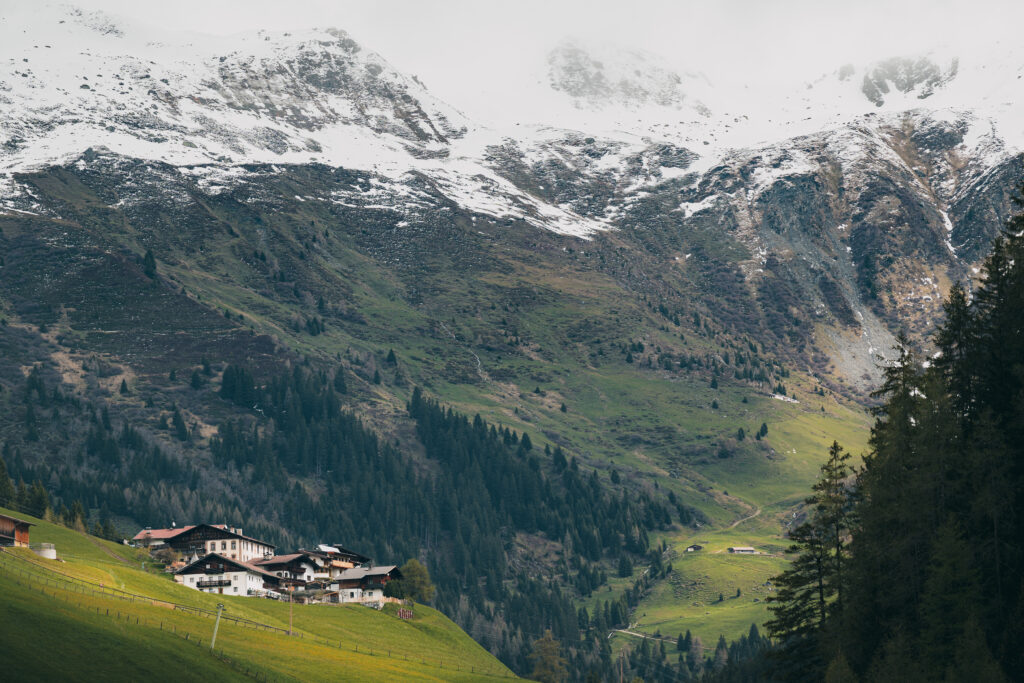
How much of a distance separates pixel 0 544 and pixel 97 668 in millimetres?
48464

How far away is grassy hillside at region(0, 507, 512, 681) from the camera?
87.9 meters

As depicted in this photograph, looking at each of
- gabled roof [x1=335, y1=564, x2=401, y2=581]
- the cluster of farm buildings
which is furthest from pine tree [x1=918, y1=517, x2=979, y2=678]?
gabled roof [x1=335, y1=564, x2=401, y2=581]

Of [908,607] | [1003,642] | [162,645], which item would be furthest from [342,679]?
[1003,642]

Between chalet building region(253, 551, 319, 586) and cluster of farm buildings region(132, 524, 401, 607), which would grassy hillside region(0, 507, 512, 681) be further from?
chalet building region(253, 551, 319, 586)

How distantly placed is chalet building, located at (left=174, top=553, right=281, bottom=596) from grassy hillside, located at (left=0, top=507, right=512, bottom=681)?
7094 millimetres

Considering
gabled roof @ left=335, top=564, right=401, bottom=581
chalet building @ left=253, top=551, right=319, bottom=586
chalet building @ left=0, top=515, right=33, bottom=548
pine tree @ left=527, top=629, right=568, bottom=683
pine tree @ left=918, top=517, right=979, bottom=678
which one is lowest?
pine tree @ left=527, top=629, right=568, bottom=683

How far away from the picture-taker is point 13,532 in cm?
13600

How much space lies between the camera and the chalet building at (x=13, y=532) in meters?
132

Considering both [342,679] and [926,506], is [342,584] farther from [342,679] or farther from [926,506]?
[926,506]

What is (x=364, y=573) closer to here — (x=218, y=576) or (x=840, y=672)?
(x=218, y=576)

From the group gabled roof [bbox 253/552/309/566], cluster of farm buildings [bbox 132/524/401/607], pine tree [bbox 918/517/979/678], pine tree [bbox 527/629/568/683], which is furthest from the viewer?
gabled roof [bbox 253/552/309/566]

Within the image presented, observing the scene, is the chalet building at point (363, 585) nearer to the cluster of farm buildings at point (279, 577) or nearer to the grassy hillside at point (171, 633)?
the cluster of farm buildings at point (279, 577)

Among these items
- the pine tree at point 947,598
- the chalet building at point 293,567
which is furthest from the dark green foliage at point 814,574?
the chalet building at point 293,567

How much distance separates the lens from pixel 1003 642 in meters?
69.9
